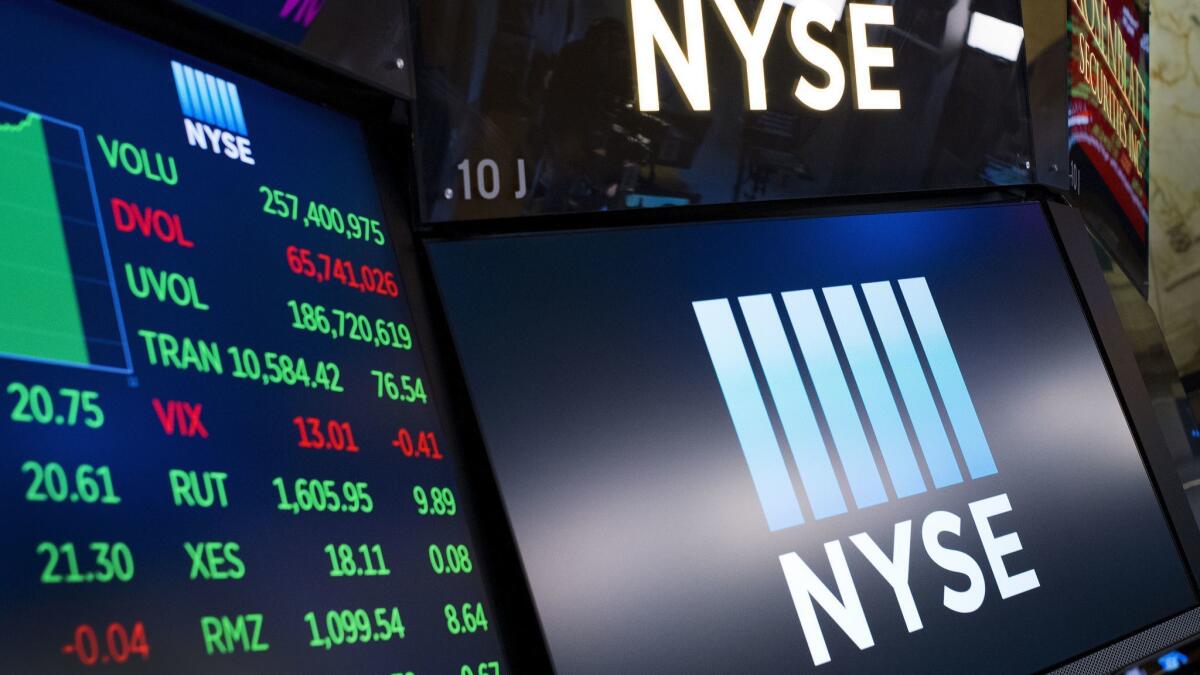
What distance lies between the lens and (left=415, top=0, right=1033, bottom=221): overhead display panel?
6.53 ft

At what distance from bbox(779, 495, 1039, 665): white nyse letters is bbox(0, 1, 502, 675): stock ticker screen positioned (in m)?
0.53

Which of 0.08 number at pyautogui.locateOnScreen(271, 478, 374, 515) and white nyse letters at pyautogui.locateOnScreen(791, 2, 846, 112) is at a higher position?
white nyse letters at pyautogui.locateOnScreen(791, 2, 846, 112)

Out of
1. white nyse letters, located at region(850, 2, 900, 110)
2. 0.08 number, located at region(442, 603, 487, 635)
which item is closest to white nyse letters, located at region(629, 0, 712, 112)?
white nyse letters, located at region(850, 2, 900, 110)

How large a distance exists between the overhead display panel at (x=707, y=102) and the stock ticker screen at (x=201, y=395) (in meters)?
0.26

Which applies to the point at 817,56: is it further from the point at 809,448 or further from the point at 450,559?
the point at 450,559

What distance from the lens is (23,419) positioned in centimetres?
123

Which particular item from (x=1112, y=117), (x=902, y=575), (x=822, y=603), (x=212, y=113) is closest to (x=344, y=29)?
(x=212, y=113)

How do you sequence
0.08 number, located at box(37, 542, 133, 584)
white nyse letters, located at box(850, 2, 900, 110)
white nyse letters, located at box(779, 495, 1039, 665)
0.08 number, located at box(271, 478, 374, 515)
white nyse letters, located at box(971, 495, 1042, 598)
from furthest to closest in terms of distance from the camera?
white nyse letters, located at box(850, 2, 900, 110)
white nyse letters, located at box(971, 495, 1042, 598)
white nyse letters, located at box(779, 495, 1039, 665)
0.08 number, located at box(271, 478, 374, 515)
0.08 number, located at box(37, 542, 133, 584)

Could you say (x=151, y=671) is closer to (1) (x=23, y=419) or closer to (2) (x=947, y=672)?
(1) (x=23, y=419)

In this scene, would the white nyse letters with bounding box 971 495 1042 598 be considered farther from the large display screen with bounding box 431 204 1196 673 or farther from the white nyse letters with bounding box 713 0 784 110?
the white nyse letters with bounding box 713 0 784 110

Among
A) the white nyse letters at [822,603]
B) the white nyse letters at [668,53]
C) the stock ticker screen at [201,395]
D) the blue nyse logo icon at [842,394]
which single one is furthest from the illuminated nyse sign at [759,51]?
the white nyse letters at [822,603]

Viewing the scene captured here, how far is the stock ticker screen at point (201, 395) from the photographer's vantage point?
1.25m

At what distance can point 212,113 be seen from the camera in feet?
5.41

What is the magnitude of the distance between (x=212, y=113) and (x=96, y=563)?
68 centimetres
